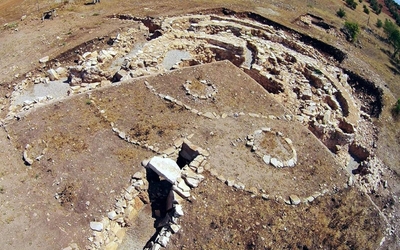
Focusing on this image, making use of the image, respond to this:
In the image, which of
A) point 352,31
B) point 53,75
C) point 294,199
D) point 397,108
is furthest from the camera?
point 352,31

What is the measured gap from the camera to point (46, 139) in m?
17.0

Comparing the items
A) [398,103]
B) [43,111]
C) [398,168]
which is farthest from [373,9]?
[43,111]

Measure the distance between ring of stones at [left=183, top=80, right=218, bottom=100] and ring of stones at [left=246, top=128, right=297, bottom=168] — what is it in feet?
12.3

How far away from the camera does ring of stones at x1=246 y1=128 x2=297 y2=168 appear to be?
1708 cm

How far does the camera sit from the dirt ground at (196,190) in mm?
14055

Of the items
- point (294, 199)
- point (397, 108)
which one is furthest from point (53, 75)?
point (397, 108)

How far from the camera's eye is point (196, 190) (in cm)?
1509

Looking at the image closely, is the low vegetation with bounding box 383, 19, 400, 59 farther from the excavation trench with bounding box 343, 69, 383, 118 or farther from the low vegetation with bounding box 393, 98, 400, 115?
the low vegetation with bounding box 393, 98, 400, 115

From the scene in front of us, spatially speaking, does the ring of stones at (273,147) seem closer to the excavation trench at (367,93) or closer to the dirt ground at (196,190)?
the dirt ground at (196,190)

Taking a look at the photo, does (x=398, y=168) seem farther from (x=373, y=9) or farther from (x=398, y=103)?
(x=373, y=9)

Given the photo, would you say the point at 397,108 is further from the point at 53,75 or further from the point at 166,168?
the point at 53,75

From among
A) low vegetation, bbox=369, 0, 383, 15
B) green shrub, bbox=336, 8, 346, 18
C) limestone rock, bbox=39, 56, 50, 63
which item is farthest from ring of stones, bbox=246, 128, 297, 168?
low vegetation, bbox=369, 0, 383, 15

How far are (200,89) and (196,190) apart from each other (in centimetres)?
739

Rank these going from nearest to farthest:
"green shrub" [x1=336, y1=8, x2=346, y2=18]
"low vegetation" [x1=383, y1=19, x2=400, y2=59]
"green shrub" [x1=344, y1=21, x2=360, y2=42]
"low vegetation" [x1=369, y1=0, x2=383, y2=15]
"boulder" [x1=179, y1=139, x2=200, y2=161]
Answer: "boulder" [x1=179, y1=139, x2=200, y2=161]
"green shrub" [x1=344, y1=21, x2=360, y2=42]
"low vegetation" [x1=383, y1=19, x2=400, y2=59]
"green shrub" [x1=336, y1=8, x2=346, y2=18]
"low vegetation" [x1=369, y1=0, x2=383, y2=15]
